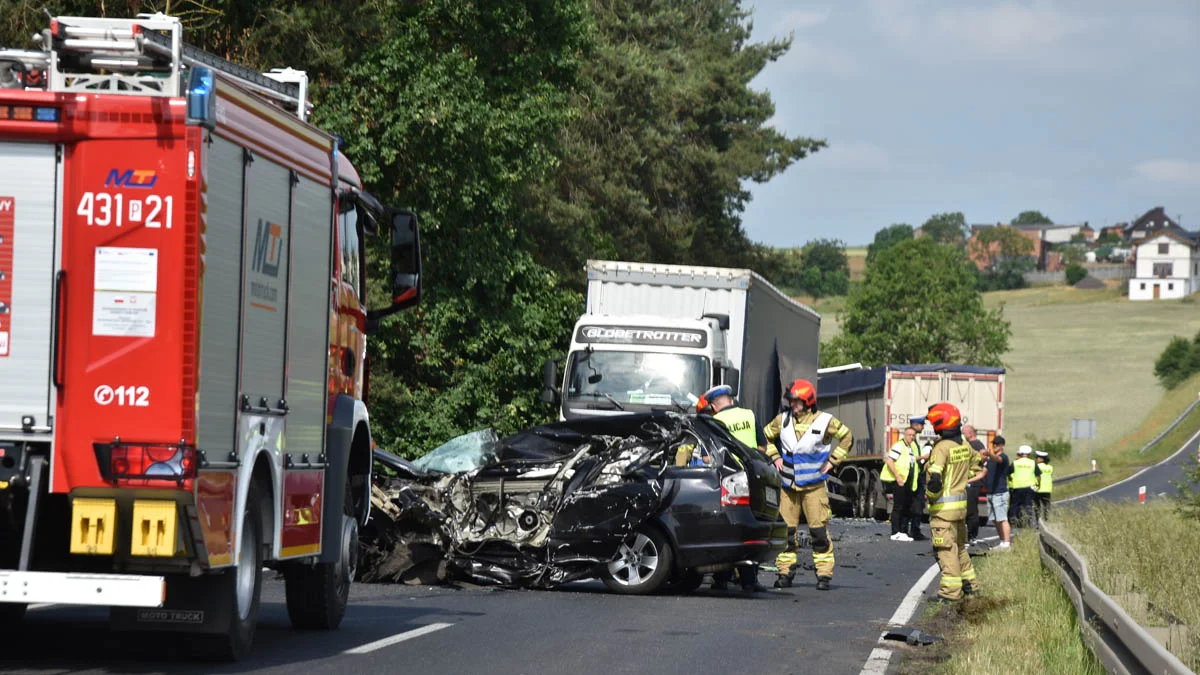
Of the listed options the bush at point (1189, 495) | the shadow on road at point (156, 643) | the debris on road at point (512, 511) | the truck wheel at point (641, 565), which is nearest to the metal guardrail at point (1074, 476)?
the bush at point (1189, 495)

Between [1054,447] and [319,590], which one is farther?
[1054,447]

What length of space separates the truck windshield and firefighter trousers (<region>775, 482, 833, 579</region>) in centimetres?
594

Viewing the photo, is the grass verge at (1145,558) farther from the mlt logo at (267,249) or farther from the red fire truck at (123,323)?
the mlt logo at (267,249)

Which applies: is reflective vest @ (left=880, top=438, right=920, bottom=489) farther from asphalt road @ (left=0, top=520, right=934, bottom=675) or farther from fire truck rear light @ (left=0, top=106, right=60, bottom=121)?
fire truck rear light @ (left=0, top=106, right=60, bottom=121)

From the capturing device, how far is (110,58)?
811 centimetres

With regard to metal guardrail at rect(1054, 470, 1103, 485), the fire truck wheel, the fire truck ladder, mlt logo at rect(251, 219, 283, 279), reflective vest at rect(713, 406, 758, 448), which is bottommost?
metal guardrail at rect(1054, 470, 1103, 485)

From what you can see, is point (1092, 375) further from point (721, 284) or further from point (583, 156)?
point (721, 284)

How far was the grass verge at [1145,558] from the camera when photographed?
9.73 metres

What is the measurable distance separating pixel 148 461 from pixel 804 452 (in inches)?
342

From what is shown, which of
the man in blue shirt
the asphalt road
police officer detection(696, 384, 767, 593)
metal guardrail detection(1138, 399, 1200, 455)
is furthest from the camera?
metal guardrail detection(1138, 399, 1200, 455)

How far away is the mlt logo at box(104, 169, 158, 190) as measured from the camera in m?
7.78

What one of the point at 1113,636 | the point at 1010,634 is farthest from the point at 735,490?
the point at 1113,636

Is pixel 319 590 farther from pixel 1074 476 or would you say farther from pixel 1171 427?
pixel 1171 427

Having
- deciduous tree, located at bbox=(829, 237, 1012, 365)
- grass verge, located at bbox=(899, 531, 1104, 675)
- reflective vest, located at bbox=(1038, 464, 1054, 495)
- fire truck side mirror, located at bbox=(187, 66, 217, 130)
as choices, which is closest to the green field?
deciduous tree, located at bbox=(829, 237, 1012, 365)
